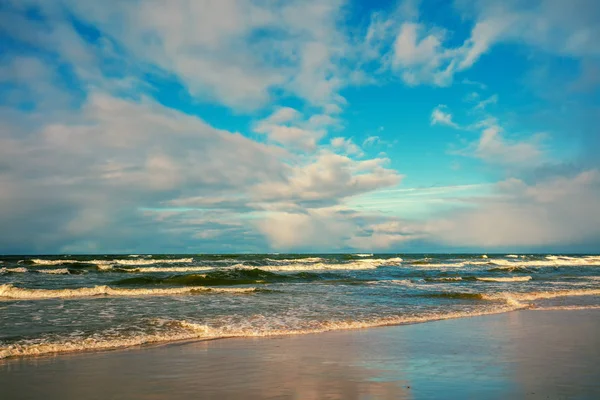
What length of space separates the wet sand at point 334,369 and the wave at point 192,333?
0.69 m

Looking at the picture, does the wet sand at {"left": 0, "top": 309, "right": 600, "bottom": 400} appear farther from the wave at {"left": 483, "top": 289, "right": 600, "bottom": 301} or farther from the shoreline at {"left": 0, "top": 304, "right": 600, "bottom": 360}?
the wave at {"left": 483, "top": 289, "right": 600, "bottom": 301}

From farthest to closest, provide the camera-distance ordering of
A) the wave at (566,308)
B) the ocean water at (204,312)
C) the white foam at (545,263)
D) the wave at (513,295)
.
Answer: the white foam at (545,263) < the wave at (513,295) < the wave at (566,308) < the ocean water at (204,312)

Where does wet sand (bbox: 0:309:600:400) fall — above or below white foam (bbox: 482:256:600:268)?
below

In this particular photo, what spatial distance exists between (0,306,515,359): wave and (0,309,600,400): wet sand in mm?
686

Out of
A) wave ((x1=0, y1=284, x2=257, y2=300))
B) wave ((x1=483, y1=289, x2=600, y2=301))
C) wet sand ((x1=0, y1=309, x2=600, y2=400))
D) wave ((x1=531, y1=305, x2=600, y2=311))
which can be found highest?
wave ((x1=0, y1=284, x2=257, y2=300))

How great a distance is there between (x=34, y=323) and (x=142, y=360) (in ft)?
20.8

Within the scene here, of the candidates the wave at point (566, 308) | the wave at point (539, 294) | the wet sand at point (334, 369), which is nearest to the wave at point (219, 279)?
the wave at point (539, 294)

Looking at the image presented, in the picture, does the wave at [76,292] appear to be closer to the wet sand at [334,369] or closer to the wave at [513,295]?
the wave at [513,295]

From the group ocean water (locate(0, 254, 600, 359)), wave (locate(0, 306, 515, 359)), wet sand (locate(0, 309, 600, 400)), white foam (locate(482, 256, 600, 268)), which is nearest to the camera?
wet sand (locate(0, 309, 600, 400))

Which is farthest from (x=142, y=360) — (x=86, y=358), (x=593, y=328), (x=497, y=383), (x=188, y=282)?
(x=188, y=282)

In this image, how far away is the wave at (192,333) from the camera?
10195mm

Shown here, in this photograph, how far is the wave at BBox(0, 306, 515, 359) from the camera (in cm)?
1020

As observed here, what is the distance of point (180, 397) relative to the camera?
21.9 feet

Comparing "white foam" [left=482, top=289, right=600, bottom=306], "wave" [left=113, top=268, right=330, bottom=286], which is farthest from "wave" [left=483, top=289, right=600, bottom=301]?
"wave" [left=113, top=268, right=330, bottom=286]
